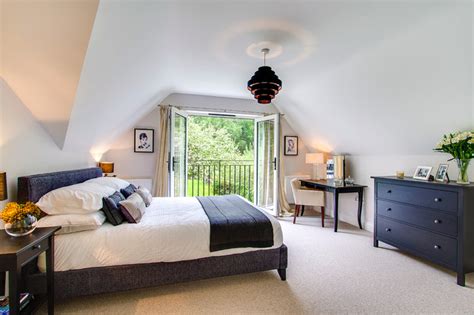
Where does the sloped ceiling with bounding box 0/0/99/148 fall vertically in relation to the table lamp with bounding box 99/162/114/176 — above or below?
Result: above

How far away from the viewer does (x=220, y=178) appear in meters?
6.26

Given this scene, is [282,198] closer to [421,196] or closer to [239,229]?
[421,196]

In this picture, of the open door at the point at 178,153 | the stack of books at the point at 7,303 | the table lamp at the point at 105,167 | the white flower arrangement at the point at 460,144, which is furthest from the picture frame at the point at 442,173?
the table lamp at the point at 105,167

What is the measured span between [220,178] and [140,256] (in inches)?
171

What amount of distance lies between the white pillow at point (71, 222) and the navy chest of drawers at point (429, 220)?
3349 mm

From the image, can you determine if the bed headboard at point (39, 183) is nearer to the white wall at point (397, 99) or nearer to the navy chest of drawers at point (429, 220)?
the white wall at point (397, 99)

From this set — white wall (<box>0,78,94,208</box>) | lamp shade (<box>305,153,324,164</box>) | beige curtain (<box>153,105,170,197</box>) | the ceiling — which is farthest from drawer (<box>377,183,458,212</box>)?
white wall (<box>0,78,94,208</box>)

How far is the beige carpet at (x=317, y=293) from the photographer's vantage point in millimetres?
1897

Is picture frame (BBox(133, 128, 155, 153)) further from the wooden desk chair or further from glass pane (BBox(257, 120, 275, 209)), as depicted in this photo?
the wooden desk chair

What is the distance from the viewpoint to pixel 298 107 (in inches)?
173

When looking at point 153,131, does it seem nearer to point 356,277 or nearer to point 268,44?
point 268,44

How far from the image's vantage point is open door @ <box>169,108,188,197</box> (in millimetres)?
4215

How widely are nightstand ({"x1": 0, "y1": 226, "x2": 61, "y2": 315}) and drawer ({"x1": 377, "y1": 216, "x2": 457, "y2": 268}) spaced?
3603 millimetres

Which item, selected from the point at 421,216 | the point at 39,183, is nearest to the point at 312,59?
the point at 421,216
